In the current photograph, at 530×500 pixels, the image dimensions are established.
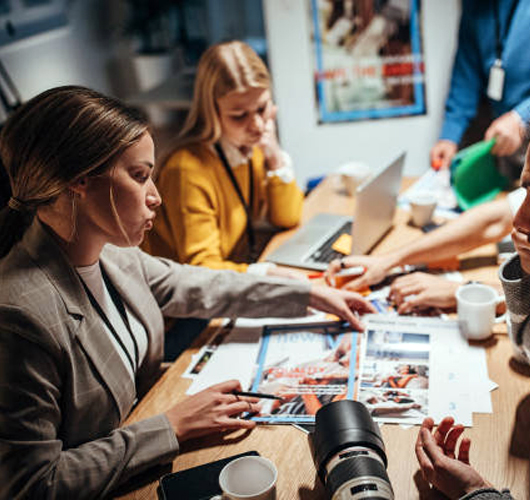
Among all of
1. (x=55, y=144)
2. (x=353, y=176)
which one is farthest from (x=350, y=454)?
(x=353, y=176)

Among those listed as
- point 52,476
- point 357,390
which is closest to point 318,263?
point 357,390

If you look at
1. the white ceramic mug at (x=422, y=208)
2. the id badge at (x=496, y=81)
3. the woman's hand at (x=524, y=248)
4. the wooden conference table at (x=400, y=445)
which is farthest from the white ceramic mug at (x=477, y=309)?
the id badge at (x=496, y=81)

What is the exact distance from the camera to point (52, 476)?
0.99m

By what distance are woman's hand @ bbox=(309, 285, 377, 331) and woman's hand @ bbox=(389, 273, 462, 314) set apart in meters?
0.09

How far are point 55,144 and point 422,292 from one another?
0.96 meters

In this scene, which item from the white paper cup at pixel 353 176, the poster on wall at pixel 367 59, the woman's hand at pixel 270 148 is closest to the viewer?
the woman's hand at pixel 270 148

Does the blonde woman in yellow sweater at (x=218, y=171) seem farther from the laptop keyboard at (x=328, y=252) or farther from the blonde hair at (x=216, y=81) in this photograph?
the laptop keyboard at (x=328, y=252)

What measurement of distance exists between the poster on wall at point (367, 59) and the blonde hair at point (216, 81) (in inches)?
34.2

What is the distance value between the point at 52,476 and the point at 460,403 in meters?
0.80

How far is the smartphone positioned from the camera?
1002mm

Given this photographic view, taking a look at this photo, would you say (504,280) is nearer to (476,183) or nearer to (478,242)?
(478,242)

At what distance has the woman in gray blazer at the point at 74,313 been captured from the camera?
0.99 m

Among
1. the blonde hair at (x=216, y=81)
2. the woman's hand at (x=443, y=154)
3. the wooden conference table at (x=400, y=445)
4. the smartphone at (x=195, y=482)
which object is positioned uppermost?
the blonde hair at (x=216, y=81)

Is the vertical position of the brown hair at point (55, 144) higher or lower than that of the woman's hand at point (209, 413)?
higher
